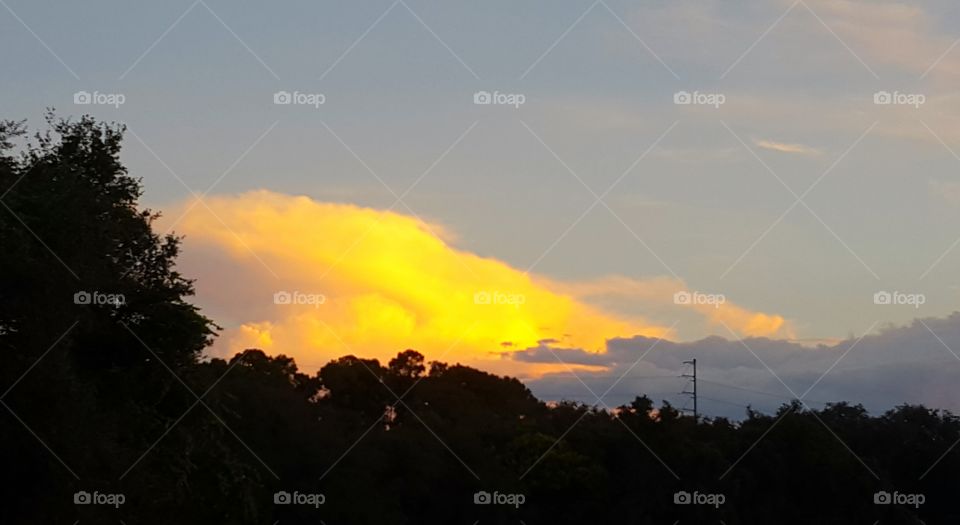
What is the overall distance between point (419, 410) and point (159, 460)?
261 feet

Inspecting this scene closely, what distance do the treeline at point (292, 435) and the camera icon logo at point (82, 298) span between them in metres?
0.11

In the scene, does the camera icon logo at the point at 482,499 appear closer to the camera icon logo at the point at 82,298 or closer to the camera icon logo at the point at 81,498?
the camera icon logo at the point at 82,298

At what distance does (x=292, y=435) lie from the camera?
77.9 meters

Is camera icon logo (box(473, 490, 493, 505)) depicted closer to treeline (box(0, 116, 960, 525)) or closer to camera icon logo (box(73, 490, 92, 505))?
treeline (box(0, 116, 960, 525))

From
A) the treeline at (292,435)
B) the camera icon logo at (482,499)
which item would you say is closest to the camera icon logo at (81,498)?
the treeline at (292,435)

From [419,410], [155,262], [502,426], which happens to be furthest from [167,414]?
[419,410]

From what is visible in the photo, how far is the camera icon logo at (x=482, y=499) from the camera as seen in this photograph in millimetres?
87312

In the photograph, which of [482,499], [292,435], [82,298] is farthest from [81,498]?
[482,499]

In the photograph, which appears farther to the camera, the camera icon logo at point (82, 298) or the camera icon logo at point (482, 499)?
the camera icon logo at point (482, 499)

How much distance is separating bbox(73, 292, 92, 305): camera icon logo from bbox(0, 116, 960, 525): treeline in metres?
0.11

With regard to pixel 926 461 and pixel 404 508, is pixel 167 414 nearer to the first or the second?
pixel 404 508

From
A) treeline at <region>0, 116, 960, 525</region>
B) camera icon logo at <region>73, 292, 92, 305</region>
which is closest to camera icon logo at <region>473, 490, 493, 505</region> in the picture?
treeline at <region>0, 116, 960, 525</region>

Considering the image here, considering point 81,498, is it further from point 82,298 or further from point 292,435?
point 292,435

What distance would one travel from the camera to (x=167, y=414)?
41375 mm
